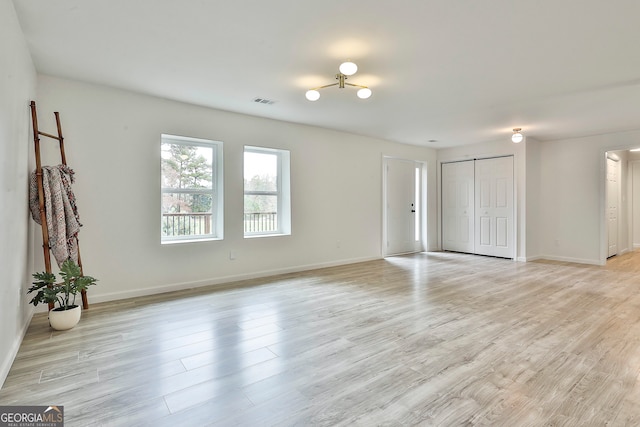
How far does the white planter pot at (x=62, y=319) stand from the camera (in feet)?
9.24

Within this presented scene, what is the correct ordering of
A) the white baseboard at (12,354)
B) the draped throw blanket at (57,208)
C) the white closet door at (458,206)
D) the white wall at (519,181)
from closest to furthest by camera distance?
the white baseboard at (12,354), the draped throw blanket at (57,208), the white wall at (519,181), the white closet door at (458,206)

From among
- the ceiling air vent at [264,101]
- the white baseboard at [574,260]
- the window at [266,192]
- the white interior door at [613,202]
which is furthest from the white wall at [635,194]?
the ceiling air vent at [264,101]

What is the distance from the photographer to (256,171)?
5133 mm

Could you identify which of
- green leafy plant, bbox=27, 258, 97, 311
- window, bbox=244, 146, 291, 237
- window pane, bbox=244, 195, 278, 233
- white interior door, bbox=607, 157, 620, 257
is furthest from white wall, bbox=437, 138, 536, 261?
green leafy plant, bbox=27, 258, 97, 311

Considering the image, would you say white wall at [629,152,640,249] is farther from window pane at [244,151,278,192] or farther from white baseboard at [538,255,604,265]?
window pane at [244,151,278,192]

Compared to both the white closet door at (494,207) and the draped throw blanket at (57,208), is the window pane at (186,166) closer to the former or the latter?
the draped throw blanket at (57,208)

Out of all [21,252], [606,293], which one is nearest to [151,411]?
[21,252]

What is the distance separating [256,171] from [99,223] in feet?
7.38

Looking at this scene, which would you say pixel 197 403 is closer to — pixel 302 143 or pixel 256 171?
pixel 256 171

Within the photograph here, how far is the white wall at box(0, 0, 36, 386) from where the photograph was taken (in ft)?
6.74

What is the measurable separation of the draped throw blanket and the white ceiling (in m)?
1.10

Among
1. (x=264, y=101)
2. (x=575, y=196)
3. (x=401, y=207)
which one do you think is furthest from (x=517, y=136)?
(x=264, y=101)

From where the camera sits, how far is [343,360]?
7.54 ft

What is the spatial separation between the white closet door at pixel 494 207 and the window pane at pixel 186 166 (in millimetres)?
5630
